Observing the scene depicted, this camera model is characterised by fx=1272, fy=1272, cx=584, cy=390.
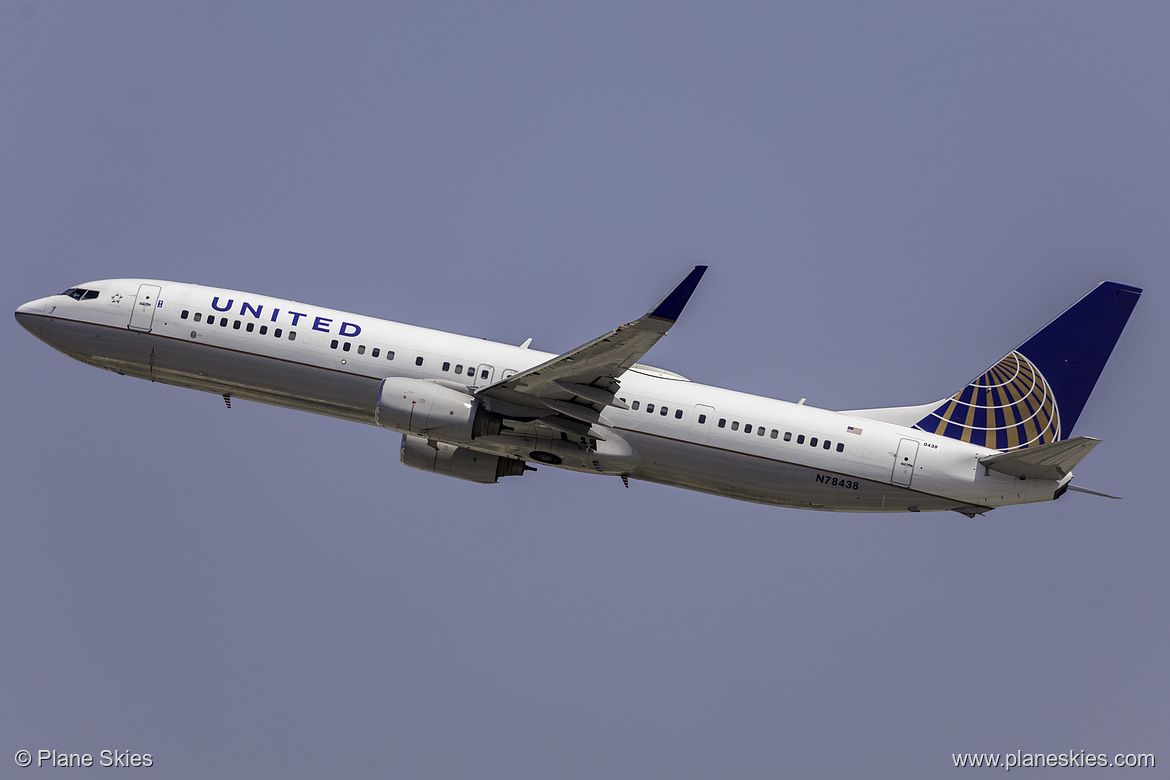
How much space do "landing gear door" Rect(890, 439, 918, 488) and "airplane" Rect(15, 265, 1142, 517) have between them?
0.05 metres

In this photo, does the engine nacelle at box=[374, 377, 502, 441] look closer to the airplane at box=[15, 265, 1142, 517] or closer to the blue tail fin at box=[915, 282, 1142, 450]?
the airplane at box=[15, 265, 1142, 517]

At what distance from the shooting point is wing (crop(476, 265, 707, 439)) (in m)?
38.6

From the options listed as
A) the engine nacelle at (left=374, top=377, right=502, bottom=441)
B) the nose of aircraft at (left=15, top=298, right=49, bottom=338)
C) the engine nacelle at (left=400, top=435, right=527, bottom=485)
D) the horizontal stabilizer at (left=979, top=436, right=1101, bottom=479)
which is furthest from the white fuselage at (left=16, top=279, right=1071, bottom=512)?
the nose of aircraft at (left=15, top=298, right=49, bottom=338)

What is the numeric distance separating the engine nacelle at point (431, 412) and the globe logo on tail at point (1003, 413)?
16.0 meters

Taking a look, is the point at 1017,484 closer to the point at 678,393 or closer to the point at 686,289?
the point at 678,393

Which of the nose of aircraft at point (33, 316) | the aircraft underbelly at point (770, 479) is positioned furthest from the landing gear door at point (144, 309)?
the aircraft underbelly at point (770, 479)

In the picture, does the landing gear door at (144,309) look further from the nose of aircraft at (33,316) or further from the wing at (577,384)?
the wing at (577,384)

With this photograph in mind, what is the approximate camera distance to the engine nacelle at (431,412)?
4166cm

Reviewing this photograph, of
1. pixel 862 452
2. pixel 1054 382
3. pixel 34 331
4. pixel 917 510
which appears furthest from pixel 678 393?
pixel 34 331

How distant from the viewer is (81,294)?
46.5 m

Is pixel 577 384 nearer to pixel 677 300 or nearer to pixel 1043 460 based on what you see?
pixel 677 300

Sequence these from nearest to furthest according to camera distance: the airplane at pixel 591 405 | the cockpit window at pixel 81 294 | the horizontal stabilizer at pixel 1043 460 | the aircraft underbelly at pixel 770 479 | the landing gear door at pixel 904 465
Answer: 1. the horizontal stabilizer at pixel 1043 460
2. the airplane at pixel 591 405
3. the aircraft underbelly at pixel 770 479
4. the landing gear door at pixel 904 465
5. the cockpit window at pixel 81 294

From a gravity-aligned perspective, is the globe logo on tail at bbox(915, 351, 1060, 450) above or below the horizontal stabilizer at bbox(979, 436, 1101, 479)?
above

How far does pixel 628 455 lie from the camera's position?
43312 millimetres
